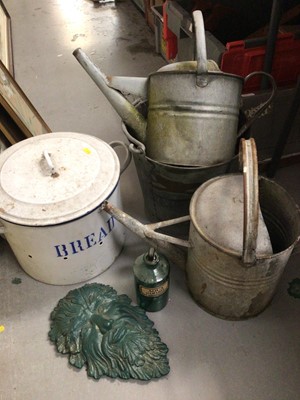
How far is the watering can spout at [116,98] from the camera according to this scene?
1.13m

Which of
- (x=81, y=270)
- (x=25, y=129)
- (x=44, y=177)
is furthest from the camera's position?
(x=25, y=129)

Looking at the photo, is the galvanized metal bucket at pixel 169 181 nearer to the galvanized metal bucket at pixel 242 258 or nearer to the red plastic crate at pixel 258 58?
the galvanized metal bucket at pixel 242 258

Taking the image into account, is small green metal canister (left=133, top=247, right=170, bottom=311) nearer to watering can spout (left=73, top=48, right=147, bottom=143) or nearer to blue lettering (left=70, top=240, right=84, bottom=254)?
blue lettering (left=70, top=240, right=84, bottom=254)

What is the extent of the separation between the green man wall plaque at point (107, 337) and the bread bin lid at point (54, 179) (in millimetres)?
341

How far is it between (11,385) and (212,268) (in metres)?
0.70

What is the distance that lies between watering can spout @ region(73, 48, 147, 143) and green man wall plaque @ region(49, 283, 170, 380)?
1.91 ft

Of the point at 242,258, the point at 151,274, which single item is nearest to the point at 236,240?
the point at 242,258

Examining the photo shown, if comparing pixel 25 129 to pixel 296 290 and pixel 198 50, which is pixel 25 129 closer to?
pixel 198 50

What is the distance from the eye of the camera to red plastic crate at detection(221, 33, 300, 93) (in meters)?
1.39

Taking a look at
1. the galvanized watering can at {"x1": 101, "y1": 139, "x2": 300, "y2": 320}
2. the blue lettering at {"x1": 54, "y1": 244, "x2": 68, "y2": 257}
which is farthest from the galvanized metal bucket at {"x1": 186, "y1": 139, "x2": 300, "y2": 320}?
the blue lettering at {"x1": 54, "y1": 244, "x2": 68, "y2": 257}

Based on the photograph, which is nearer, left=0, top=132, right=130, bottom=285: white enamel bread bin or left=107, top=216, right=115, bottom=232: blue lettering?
left=0, top=132, right=130, bottom=285: white enamel bread bin

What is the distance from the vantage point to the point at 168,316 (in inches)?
46.0

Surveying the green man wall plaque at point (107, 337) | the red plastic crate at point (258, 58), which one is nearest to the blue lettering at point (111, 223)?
the green man wall plaque at point (107, 337)

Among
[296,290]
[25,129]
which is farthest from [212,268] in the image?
[25,129]
